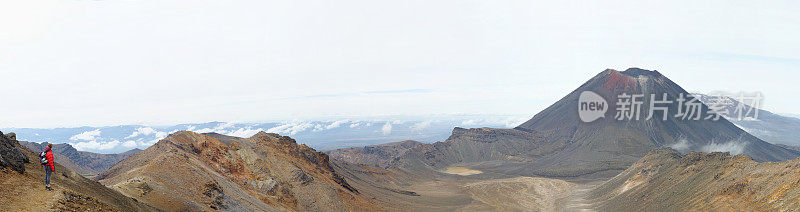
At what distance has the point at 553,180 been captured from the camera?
94.2 meters

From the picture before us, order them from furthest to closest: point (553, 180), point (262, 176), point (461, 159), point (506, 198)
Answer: point (461, 159) → point (553, 180) → point (506, 198) → point (262, 176)

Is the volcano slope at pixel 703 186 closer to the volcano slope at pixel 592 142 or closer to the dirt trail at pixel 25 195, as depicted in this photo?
the volcano slope at pixel 592 142

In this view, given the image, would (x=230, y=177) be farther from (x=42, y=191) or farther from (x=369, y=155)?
(x=369, y=155)

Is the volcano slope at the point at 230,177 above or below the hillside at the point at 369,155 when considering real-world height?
above

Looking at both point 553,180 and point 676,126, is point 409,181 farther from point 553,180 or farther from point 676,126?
point 676,126

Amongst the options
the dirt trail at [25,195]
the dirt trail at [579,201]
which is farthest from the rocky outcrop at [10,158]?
the dirt trail at [579,201]

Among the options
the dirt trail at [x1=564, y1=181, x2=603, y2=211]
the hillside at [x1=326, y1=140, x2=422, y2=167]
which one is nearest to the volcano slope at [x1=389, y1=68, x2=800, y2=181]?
the dirt trail at [x1=564, y1=181, x2=603, y2=211]

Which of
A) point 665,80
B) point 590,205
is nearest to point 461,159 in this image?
point 590,205

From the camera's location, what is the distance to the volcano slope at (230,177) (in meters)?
28.5

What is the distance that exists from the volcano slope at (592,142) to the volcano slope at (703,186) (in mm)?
38391

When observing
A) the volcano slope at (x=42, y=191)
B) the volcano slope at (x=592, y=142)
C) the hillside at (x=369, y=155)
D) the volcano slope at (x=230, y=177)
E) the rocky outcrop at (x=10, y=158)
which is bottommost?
the hillside at (x=369, y=155)

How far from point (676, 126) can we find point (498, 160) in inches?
2856

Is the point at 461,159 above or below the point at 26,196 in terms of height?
below

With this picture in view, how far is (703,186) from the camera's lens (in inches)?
1633
